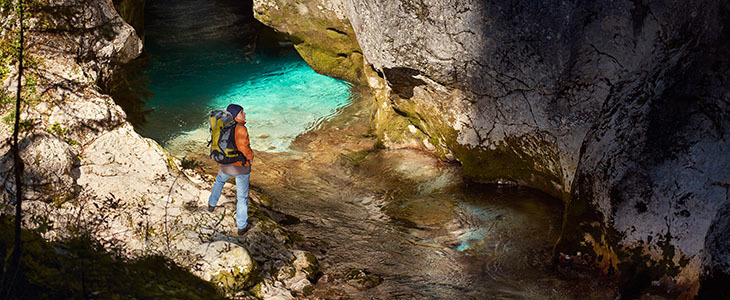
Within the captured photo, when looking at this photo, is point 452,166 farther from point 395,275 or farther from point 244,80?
point 244,80

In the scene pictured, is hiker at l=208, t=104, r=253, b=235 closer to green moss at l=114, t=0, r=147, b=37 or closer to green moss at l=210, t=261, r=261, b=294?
green moss at l=210, t=261, r=261, b=294

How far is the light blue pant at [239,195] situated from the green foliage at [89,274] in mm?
743

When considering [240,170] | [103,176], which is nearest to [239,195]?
[240,170]

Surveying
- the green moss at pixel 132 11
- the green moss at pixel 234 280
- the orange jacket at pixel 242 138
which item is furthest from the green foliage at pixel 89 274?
the green moss at pixel 132 11

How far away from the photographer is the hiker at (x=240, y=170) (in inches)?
195

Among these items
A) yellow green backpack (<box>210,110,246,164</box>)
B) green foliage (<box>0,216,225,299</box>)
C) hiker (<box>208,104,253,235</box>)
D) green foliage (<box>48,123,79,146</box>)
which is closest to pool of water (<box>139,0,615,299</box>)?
hiker (<box>208,104,253,235</box>)

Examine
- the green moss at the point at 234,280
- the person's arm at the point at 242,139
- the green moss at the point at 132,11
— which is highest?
the green moss at the point at 132,11

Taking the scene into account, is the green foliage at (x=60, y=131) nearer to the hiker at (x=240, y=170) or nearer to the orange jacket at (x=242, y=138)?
the hiker at (x=240, y=170)

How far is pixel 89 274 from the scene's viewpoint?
430cm

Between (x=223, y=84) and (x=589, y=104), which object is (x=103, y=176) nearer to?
(x=589, y=104)

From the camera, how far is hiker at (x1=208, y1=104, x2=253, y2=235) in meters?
4.94

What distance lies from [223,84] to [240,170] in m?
7.19

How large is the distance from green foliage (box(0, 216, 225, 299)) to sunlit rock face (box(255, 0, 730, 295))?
3.66 m

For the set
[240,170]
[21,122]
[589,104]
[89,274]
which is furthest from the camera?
[589,104]
